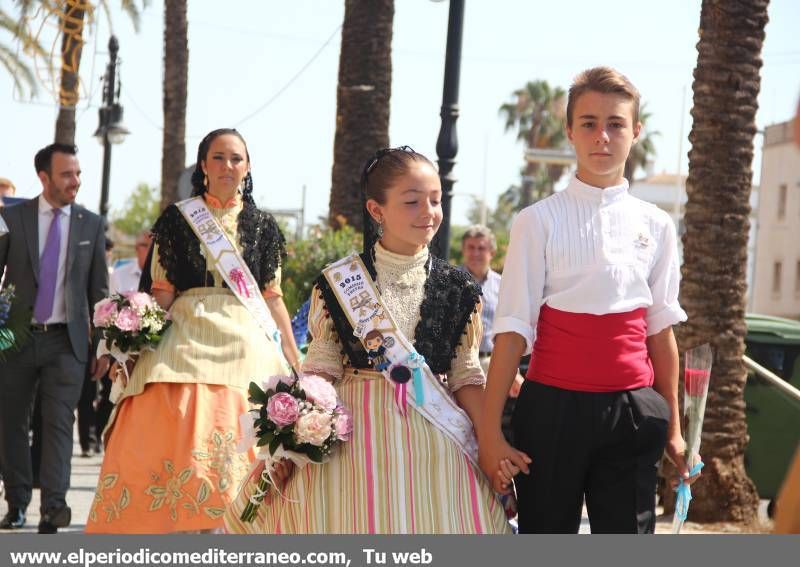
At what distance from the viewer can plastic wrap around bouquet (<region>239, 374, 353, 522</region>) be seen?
434cm

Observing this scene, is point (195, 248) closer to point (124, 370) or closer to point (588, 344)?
point (124, 370)

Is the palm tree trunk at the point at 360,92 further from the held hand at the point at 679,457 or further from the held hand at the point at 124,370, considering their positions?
the held hand at the point at 679,457

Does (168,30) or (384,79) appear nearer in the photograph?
(384,79)

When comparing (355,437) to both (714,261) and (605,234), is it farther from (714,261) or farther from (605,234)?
(714,261)

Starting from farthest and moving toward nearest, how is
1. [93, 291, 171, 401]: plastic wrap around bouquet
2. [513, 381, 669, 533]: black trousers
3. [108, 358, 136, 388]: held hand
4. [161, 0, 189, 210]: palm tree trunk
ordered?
1. [161, 0, 189, 210]: palm tree trunk
2. [108, 358, 136, 388]: held hand
3. [93, 291, 171, 401]: plastic wrap around bouquet
4. [513, 381, 669, 533]: black trousers

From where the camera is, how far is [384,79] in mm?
13578

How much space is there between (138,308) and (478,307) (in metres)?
2.15

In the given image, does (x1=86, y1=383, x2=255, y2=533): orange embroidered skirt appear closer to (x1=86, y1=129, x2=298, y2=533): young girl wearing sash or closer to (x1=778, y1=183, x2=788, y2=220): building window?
(x1=86, y1=129, x2=298, y2=533): young girl wearing sash

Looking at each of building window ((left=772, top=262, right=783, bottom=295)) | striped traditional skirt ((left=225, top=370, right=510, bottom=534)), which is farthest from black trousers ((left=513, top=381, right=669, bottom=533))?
building window ((left=772, top=262, right=783, bottom=295))

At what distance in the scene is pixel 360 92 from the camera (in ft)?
44.4

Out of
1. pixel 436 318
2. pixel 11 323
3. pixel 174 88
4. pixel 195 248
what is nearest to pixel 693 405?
pixel 436 318

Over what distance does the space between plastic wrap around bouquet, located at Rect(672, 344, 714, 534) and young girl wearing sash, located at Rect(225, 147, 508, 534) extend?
0.59 m

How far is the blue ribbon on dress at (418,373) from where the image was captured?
4.50m
